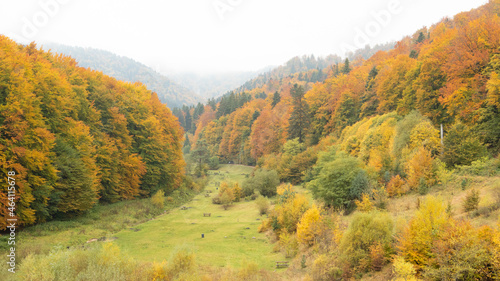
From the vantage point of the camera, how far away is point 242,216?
116 ft

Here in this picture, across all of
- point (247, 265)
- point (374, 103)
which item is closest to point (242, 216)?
point (247, 265)

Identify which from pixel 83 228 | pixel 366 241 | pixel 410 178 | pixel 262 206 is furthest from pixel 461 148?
pixel 83 228

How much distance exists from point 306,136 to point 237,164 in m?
32.9

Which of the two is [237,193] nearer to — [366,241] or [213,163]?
[366,241]

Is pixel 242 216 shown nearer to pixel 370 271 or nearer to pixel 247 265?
pixel 247 265

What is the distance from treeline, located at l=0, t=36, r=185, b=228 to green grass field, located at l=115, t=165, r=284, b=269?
22.2ft

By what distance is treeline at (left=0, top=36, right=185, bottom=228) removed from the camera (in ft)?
65.1

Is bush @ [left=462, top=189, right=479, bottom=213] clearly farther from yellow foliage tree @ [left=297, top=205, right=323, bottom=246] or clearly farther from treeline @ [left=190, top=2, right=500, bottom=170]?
treeline @ [left=190, top=2, right=500, bottom=170]

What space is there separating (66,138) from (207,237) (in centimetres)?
1719

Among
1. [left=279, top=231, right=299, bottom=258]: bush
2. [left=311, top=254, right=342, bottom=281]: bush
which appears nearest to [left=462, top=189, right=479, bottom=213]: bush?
[left=311, top=254, right=342, bottom=281]: bush

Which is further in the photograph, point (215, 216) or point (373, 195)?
point (215, 216)

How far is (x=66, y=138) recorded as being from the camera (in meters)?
25.5

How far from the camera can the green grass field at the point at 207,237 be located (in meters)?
19.4

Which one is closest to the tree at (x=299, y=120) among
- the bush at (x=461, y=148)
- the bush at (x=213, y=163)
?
the bush at (x=213, y=163)
